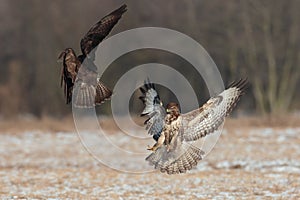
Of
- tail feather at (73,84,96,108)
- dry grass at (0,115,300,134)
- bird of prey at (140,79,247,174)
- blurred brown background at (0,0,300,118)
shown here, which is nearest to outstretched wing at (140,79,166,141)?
bird of prey at (140,79,247,174)

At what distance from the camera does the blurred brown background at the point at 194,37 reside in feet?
89.1

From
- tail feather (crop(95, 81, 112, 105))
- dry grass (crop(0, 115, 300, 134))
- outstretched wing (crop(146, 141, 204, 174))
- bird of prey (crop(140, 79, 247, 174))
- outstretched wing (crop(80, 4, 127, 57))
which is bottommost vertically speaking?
outstretched wing (crop(146, 141, 204, 174))

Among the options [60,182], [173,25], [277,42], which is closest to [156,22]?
[173,25]

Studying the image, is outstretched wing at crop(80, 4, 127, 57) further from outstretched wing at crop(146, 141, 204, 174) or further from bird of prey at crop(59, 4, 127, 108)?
outstretched wing at crop(146, 141, 204, 174)

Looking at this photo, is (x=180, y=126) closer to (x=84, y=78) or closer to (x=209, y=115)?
(x=209, y=115)

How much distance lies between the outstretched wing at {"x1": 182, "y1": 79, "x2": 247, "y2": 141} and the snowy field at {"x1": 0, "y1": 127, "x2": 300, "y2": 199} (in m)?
1.79

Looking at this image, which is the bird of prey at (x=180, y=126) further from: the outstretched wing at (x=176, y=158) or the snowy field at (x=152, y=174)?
the snowy field at (x=152, y=174)

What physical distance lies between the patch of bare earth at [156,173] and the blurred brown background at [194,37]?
16.0 ft

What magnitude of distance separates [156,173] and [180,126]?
5.03 meters

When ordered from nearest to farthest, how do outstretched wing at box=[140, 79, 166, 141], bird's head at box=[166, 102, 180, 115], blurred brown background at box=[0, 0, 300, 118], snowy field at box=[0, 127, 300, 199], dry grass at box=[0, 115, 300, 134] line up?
1. bird's head at box=[166, 102, 180, 115]
2. outstretched wing at box=[140, 79, 166, 141]
3. snowy field at box=[0, 127, 300, 199]
4. dry grass at box=[0, 115, 300, 134]
5. blurred brown background at box=[0, 0, 300, 118]

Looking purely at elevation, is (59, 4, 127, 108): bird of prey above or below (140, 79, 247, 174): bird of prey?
above

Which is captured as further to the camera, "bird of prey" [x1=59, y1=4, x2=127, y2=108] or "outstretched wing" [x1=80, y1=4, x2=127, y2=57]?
"outstretched wing" [x1=80, y1=4, x2=127, y2=57]

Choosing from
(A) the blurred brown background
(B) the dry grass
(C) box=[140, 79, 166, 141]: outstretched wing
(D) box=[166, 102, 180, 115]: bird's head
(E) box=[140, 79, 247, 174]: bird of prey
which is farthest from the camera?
(A) the blurred brown background

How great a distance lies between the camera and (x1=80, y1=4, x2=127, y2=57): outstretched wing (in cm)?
858
